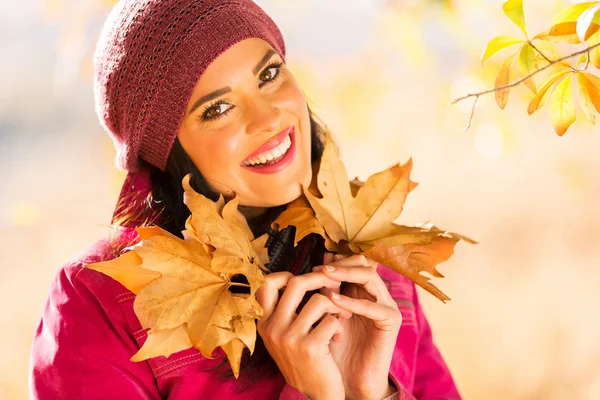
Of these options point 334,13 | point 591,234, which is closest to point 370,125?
point 334,13

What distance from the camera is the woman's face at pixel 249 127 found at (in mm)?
1289

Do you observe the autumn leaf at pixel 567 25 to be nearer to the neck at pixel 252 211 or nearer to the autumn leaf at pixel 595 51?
the autumn leaf at pixel 595 51

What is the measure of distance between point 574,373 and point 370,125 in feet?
3.57

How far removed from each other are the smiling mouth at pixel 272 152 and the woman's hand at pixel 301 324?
234 millimetres

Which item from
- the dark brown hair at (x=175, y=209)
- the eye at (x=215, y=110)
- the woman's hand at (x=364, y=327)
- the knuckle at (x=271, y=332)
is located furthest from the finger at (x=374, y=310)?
the eye at (x=215, y=110)

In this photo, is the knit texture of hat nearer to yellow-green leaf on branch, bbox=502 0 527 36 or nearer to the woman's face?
the woman's face

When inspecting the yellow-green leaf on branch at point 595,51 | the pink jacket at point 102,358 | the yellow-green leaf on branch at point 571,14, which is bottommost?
the pink jacket at point 102,358

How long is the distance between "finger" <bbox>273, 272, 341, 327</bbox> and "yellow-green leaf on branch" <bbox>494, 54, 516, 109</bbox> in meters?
0.40

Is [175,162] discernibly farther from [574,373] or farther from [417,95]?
[574,373]

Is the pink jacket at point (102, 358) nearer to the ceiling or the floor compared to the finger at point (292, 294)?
nearer to the floor

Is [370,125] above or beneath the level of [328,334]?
above

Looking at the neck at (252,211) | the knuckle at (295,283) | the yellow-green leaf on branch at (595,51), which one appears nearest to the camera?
the yellow-green leaf on branch at (595,51)

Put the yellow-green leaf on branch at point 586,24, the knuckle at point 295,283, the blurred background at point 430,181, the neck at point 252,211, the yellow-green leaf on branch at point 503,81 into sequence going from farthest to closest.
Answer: the blurred background at point 430,181
the neck at point 252,211
the knuckle at point 295,283
the yellow-green leaf on branch at point 503,81
the yellow-green leaf on branch at point 586,24

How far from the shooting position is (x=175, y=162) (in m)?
1.42
